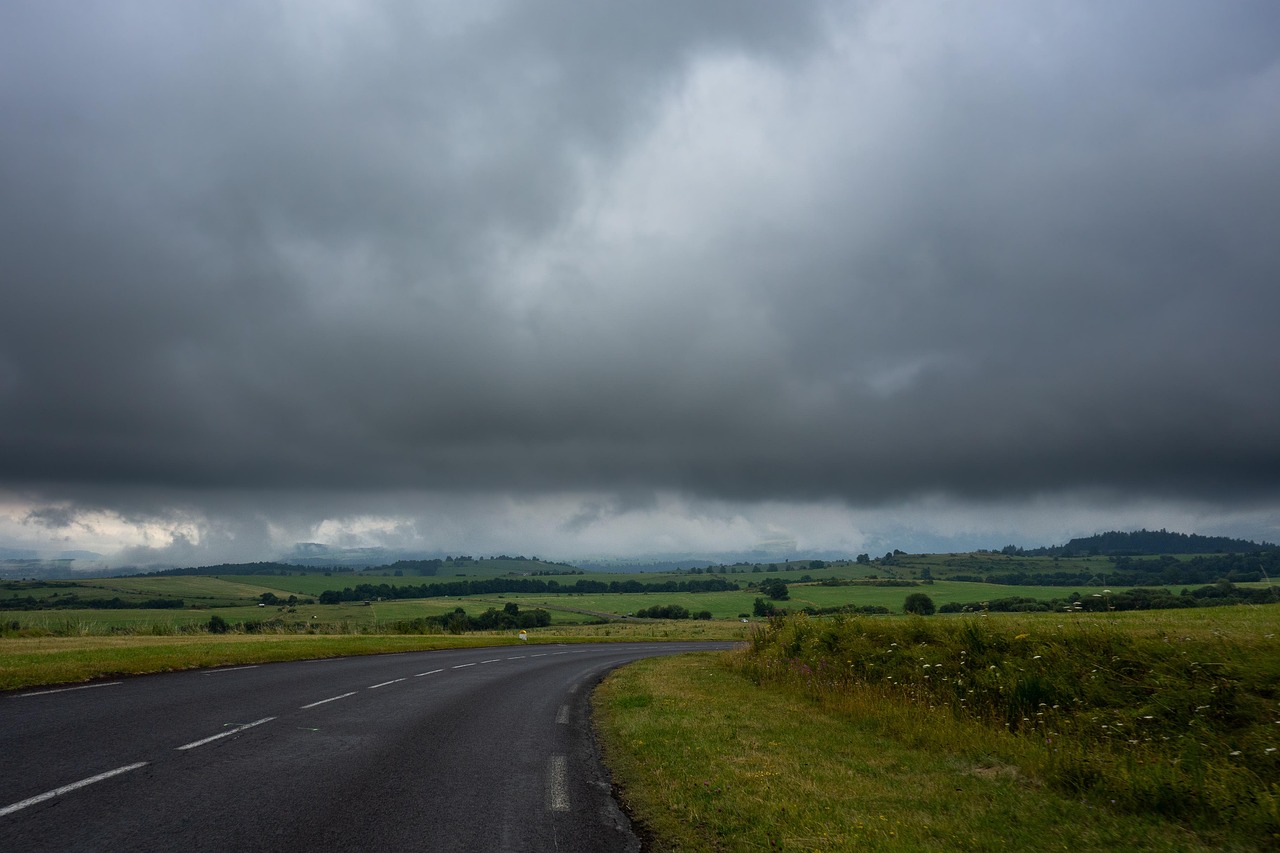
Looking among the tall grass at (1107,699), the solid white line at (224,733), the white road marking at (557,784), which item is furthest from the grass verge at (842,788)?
the solid white line at (224,733)

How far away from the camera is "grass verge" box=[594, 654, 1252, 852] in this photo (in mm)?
6840

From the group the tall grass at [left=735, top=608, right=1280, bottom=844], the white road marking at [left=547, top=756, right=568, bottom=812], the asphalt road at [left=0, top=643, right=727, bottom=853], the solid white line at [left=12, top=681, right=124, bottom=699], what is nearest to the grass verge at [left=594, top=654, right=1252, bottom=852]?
the tall grass at [left=735, top=608, right=1280, bottom=844]

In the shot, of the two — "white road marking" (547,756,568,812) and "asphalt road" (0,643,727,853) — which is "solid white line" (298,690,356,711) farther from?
"white road marking" (547,756,568,812)

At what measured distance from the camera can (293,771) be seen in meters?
9.27

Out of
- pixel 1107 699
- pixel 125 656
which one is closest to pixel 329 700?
pixel 125 656

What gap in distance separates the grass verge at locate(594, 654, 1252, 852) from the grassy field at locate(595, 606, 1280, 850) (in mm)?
36

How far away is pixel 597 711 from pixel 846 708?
5.98 m

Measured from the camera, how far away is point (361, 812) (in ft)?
25.0

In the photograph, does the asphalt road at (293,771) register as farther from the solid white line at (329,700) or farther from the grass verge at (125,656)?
the grass verge at (125,656)

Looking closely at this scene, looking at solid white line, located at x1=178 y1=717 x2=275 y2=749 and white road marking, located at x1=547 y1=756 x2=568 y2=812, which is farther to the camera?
solid white line, located at x1=178 y1=717 x2=275 y2=749

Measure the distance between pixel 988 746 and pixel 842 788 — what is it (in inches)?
135

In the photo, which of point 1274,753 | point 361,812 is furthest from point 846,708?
point 361,812

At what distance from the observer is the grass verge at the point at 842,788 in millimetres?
6840

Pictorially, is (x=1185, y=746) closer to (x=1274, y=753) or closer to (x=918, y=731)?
(x=1274, y=753)
